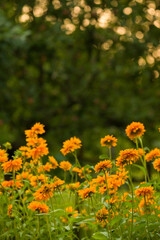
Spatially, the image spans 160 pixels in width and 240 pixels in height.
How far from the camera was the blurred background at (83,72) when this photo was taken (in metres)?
5.12

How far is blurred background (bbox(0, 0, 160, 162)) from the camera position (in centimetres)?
512

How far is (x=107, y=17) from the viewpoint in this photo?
5367mm

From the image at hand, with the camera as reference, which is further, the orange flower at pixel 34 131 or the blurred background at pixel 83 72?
the blurred background at pixel 83 72

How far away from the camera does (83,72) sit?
5570 millimetres

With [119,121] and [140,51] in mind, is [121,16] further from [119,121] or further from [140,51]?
[119,121]

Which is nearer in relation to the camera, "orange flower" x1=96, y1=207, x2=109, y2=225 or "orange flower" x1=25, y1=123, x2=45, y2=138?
"orange flower" x1=96, y1=207, x2=109, y2=225

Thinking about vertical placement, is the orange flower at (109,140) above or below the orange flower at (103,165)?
above

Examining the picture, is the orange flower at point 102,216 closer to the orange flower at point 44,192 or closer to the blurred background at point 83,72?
the orange flower at point 44,192

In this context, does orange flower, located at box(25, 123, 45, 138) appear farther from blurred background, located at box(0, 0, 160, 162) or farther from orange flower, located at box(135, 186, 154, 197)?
blurred background, located at box(0, 0, 160, 162)

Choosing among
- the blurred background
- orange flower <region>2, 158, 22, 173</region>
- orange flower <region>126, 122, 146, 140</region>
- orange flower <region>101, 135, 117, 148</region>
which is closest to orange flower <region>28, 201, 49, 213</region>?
orange flower <region>2, 158, 22, 173</region>

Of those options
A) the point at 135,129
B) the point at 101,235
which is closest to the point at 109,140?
the point at 135,129

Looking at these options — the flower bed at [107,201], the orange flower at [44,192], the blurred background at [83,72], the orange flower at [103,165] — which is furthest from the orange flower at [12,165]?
the blurred background at [83,72]

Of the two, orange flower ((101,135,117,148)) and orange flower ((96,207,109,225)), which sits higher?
orange flower ((101,135,117,148))

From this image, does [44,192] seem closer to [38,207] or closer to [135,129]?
[38,207]
